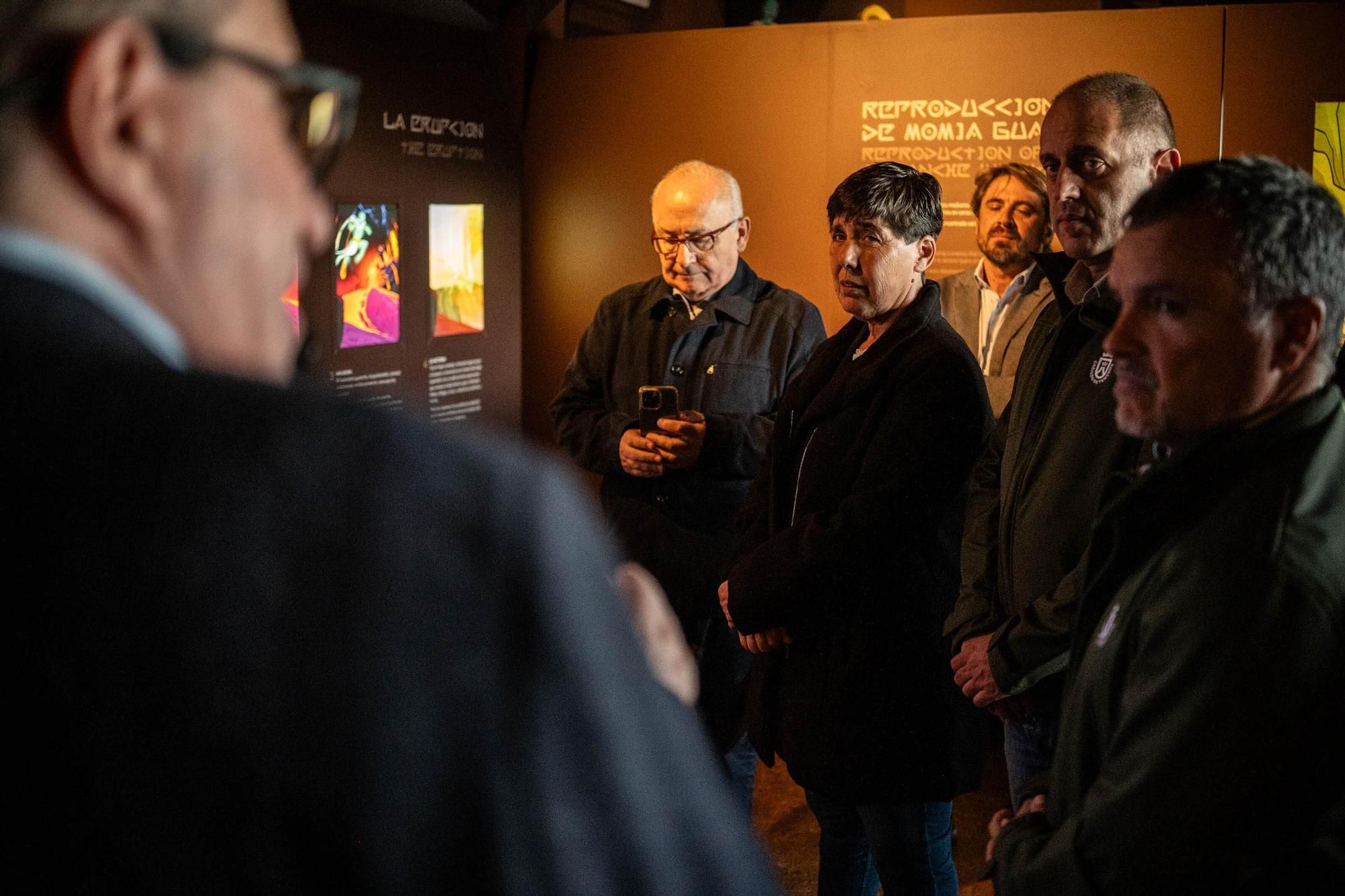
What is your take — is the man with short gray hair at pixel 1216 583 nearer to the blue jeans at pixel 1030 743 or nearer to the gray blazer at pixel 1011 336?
the blue jeans at pixel 1030 743

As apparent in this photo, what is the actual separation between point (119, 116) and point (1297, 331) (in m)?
1.43

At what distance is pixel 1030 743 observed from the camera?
253 centimetres

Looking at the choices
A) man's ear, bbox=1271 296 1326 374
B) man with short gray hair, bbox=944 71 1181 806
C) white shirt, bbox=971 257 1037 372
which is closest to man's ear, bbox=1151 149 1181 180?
man with short gray hair, bbox=944 71 1181 806

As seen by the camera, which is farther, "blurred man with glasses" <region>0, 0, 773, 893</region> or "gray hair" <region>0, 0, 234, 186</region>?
"gray hair" <region>0, 0, 234, 186</region>

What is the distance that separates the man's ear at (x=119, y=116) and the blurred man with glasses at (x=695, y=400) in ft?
10.2

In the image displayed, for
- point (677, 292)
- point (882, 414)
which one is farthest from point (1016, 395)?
point (677, 292)

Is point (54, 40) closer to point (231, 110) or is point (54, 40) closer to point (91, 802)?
point (231, 110)

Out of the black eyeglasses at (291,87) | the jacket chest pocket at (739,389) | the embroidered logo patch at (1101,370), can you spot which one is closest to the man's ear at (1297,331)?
the embroidered logo patch at (1101,370)

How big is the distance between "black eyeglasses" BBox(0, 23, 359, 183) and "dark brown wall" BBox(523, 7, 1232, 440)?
4.68 m

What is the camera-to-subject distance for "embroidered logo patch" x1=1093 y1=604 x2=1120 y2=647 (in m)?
1.57

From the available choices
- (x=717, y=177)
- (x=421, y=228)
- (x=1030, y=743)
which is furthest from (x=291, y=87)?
(x=421, y=228)

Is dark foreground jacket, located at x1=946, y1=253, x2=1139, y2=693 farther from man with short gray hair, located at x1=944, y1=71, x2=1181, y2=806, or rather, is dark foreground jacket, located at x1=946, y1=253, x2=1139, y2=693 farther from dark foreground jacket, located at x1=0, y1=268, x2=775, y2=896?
dark foreground jacket, located at x1=0, y1=268, x2=775, y2=896

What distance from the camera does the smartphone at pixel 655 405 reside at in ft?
12.3

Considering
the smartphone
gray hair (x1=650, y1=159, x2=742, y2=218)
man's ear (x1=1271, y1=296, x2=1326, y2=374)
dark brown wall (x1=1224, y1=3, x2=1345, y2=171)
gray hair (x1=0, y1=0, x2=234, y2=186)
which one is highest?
dark brown wall (x1=1224, y1=3, x2=1345, y2=171)
